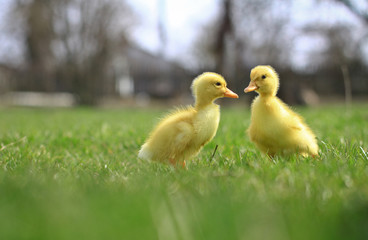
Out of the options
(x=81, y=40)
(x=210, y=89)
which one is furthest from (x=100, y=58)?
(x=210, y=89)

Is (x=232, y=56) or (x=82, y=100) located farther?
(x=82, y=100)

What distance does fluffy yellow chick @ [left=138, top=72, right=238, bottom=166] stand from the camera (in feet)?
7.06

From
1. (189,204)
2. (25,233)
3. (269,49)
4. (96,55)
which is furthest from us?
(269,49)

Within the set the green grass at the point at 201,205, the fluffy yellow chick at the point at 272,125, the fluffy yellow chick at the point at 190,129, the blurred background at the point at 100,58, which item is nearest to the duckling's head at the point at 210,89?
the fluffy yellow chick at the point at 190,129

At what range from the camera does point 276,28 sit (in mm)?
20109

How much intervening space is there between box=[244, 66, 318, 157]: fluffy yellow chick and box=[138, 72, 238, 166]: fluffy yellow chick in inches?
9.8

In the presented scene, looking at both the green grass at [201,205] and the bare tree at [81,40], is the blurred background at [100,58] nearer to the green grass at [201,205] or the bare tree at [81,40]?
the bare tree at [81,40]

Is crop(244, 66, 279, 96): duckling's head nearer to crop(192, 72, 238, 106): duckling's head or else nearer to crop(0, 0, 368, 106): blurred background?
crop(192, 72, 238, 106): duckling's head

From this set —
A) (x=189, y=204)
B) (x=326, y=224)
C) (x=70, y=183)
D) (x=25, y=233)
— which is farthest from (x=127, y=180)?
(x=326, y=224)

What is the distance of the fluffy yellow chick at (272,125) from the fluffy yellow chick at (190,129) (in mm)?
248

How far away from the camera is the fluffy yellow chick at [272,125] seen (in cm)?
223

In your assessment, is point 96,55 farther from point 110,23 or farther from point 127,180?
point 127,180

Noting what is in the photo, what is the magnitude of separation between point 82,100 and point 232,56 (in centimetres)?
916

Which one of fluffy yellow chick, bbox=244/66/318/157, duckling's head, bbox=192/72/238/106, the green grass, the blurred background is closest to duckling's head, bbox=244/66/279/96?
fluffy yellow chick, bbox=244/66/318/157
